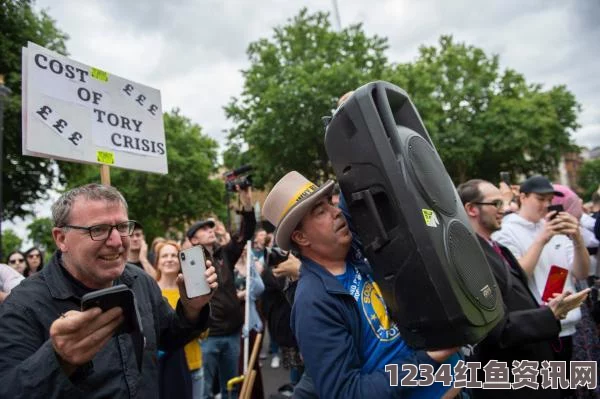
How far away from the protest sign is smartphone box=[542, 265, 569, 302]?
2859 millimetres

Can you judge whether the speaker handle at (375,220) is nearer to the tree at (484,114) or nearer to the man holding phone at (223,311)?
the man holding phone at (223,311)

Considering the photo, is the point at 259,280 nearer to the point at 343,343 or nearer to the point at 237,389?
the point at 237,389

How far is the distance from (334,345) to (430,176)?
670 millimetres

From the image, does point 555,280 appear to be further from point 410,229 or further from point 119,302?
point 119,302

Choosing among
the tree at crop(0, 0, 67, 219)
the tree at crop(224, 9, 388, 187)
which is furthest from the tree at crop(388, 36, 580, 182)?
the tree at crop(0, 0, 67, 219)

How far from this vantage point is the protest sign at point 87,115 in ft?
8.61

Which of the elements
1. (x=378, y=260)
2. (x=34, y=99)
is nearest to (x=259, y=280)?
(x=34, y=99)

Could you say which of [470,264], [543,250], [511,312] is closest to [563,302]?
[511,312]

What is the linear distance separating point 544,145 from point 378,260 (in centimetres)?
2321

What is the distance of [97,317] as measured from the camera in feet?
3.73

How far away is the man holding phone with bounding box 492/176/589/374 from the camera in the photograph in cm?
283

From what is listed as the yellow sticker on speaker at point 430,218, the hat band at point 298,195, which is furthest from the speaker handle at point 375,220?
the hat band at point 298,195

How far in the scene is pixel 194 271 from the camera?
6.68 ft

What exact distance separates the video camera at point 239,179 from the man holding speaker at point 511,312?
203cm
